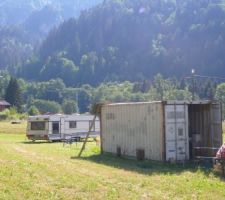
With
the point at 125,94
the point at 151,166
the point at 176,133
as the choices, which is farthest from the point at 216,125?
the point at 125,94

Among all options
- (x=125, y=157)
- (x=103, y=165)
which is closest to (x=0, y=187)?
(x=103, y=165)

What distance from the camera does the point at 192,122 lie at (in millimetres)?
23750

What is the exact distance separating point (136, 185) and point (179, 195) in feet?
5.74

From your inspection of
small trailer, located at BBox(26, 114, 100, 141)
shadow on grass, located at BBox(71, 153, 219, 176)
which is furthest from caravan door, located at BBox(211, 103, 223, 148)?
small trailer, located at BBox(26, 114, 100, 141)

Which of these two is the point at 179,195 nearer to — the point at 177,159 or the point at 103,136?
the point at 177,159

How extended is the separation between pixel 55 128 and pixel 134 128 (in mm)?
17890

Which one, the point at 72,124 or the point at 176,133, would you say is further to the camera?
the point at 72,124

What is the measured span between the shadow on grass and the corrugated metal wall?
0.77m

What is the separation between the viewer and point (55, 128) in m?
39.9

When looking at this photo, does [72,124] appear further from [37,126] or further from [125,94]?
[125,94]

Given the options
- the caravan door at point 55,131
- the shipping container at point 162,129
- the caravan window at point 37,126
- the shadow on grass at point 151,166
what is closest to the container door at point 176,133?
the shipping container at point 162,129

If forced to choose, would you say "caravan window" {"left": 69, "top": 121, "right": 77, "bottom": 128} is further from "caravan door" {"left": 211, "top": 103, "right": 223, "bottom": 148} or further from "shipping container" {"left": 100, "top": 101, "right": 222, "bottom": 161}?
"caravan door" {"left": 211, "top": 103, "right": 223, "bottom": 148}

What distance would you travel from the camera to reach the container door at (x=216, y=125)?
22.3m

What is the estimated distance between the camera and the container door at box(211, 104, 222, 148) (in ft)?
73.3
